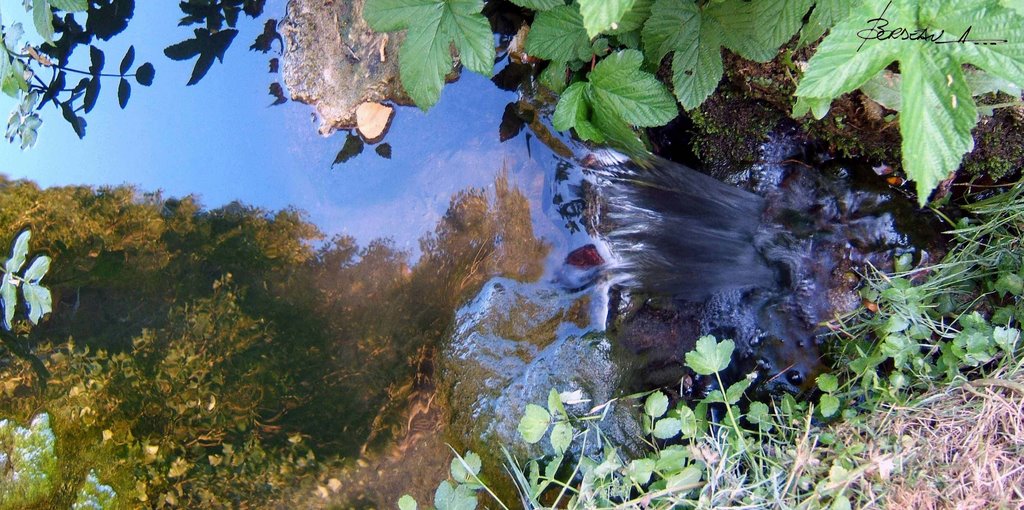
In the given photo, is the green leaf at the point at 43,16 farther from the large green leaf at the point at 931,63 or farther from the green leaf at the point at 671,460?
the green leaf at the point at 671,460

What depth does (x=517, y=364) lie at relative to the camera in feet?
6.67

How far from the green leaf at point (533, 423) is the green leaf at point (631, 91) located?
2.74ft

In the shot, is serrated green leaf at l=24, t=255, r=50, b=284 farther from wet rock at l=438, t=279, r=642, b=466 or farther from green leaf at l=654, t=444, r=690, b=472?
green leaf at l=654, t=444, r=690, b=472

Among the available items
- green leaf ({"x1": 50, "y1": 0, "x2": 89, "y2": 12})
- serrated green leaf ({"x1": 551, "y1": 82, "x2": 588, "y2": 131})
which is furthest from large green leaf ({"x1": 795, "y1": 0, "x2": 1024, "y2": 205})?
green leaf ({"x1": 50, "y1": 0, "x2": 89, "y2": 12})

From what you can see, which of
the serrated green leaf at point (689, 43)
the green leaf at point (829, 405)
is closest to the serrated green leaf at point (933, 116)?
the serrated green leaf at point (689, 43)

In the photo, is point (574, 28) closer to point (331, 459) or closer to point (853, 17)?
point (853, 17)

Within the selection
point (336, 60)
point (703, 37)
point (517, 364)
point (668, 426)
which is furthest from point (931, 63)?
point (336, 60)

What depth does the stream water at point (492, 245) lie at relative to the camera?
79.4 inches

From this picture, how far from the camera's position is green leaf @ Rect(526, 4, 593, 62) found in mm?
1588

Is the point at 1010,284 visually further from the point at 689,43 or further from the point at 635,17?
the point at 635,17

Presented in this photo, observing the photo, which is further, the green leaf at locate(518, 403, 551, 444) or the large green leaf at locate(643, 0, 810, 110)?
the green leaf at locate(518, 403, 551, 444)

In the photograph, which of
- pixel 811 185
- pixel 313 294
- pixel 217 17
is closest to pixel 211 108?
pixel 217 17

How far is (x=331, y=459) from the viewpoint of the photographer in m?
2.13

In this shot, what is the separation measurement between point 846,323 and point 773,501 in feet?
2.49
